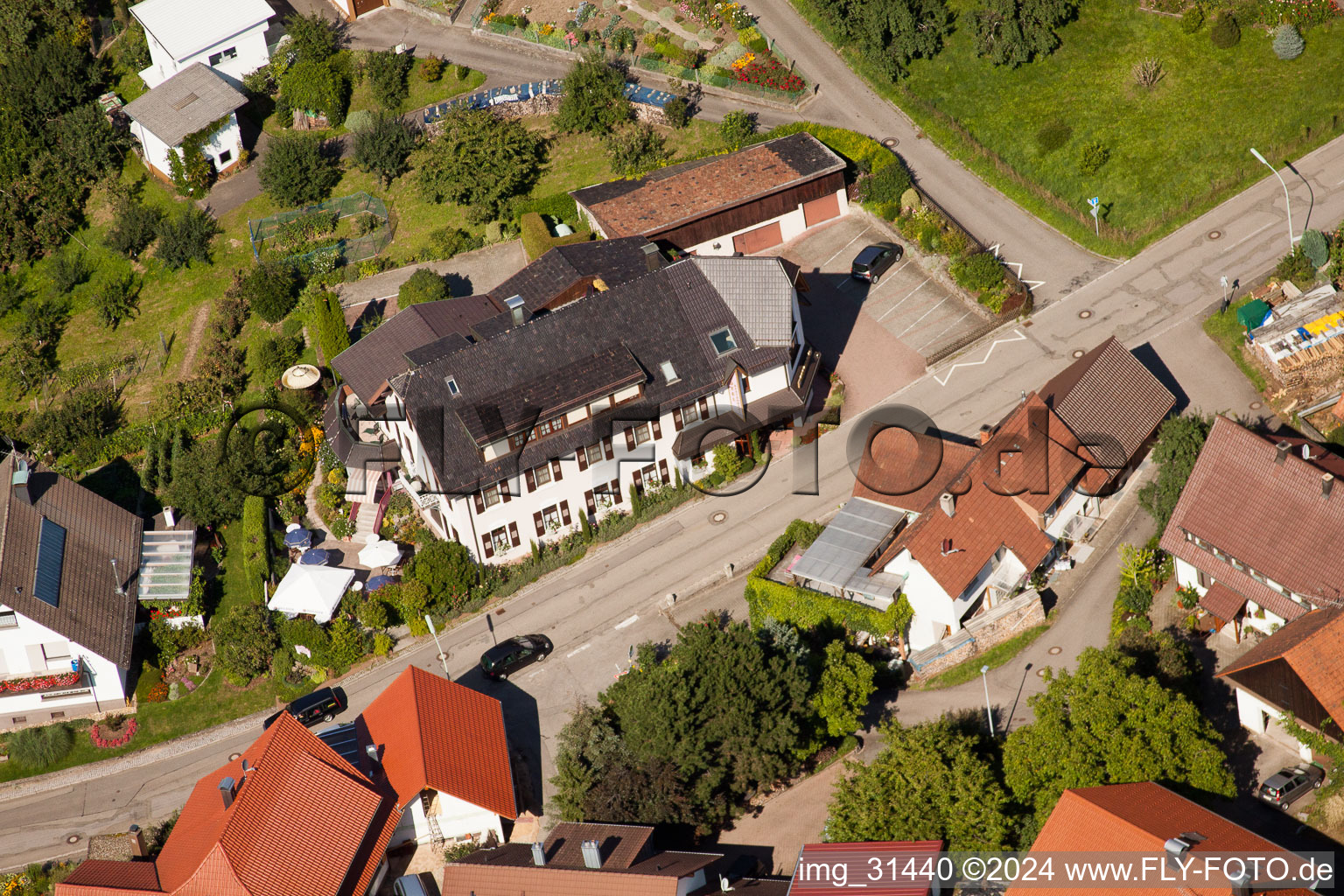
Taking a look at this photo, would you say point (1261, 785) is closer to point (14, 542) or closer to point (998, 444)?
point (998, 444)

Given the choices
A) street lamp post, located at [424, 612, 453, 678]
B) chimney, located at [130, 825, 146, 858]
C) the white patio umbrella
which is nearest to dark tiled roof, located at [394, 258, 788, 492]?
the white patio umbrella

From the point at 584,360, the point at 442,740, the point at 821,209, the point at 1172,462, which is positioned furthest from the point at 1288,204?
the point at 442,740

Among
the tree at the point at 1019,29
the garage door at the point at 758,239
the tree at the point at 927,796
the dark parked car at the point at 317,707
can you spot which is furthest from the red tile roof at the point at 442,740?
the tree at the point at 1019,29

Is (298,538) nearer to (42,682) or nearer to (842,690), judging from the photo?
(42,682)

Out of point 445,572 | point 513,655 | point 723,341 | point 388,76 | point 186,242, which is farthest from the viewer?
point 388,76

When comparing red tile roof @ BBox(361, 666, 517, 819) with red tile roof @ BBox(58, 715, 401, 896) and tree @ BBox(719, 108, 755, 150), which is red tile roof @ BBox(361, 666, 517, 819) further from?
tree @ BBox(719, 108, 755, 150)

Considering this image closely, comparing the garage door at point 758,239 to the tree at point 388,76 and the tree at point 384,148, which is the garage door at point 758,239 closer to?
the tree at point 384,148

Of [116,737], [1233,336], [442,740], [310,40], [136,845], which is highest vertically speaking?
[310,40]
